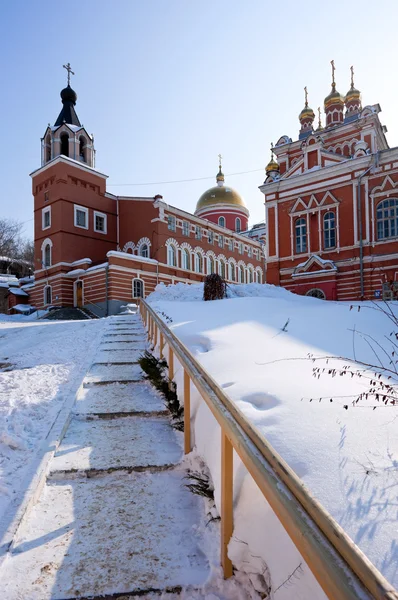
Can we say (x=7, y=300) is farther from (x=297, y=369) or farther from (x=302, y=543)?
(x=302, y=543)

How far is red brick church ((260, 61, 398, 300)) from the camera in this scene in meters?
22.7

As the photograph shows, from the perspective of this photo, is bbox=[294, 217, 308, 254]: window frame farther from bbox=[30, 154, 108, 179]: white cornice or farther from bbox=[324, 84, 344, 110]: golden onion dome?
bbox=[30, 154, 108, 179]: white cornice

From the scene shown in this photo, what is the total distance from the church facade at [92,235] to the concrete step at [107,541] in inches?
1022

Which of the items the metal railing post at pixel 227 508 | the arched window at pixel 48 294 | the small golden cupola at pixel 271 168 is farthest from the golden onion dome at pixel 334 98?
the metal railing post at pixel 227 508

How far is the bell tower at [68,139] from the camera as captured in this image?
33562 mm

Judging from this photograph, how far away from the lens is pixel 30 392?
5.56 m

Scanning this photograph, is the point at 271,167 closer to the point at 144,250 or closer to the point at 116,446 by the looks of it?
the point at 144,250

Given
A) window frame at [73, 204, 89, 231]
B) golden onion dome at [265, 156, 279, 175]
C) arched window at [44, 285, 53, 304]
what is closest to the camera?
golden onion dome at [265, 156, 279, 175]

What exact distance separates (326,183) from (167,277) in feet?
47.2

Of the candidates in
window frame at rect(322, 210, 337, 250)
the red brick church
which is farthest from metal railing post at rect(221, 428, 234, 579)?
window frame at rect(322, 210, 337, 250)

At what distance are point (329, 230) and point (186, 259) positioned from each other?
15.4 metres

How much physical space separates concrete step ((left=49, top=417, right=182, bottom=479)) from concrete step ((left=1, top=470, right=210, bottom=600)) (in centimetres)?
19

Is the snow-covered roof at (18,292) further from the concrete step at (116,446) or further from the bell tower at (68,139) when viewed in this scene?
the concrete step at (116,446)

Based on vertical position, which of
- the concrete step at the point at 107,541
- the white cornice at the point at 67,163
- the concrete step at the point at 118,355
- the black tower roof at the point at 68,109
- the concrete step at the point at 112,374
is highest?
the black tower roof at the point at 68,109
